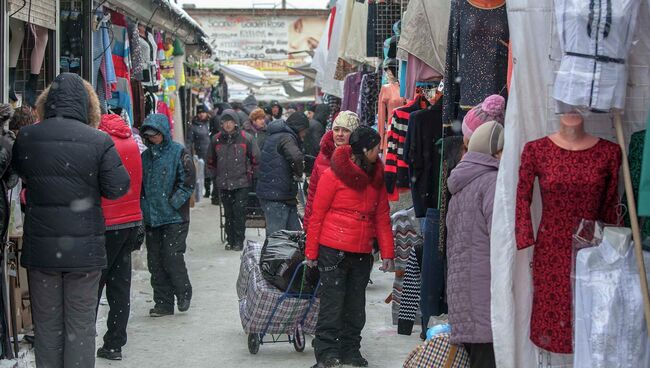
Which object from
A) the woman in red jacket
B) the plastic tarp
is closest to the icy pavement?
the woman in red jacket

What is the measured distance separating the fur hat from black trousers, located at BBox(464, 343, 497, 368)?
1.11 metres

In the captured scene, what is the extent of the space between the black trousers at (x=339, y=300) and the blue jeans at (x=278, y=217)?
443 cm

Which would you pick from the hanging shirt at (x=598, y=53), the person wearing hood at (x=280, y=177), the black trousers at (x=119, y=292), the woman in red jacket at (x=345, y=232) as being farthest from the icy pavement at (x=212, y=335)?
the hanging shirt at (x=598, y=53)

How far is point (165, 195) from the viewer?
31.7 feet

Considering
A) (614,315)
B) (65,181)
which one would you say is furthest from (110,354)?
(614,315)

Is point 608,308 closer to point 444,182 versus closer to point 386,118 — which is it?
point 444,182

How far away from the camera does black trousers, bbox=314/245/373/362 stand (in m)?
7.80

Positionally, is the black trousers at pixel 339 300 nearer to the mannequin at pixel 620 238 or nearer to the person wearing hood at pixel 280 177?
the mannequin at pixel 620 238

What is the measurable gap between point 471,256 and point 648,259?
121 cm

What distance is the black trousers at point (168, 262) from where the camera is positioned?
32.2 feet

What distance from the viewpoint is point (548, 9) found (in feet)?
17.4

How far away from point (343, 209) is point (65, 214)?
7.19 ft

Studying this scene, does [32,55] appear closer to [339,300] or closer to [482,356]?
[339,300]

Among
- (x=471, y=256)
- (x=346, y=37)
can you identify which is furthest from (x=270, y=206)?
(x=471, y=256)
